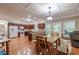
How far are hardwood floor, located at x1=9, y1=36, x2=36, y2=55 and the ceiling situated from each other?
347 mm

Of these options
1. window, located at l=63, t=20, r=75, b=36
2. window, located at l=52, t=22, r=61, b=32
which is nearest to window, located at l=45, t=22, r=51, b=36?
window, located at l=52, t=22, r=61, b=32

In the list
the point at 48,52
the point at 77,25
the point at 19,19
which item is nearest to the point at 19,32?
the point at 19,19

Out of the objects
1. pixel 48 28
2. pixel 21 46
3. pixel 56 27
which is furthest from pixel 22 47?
pixel 56 27

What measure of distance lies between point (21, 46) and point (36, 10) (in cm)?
61

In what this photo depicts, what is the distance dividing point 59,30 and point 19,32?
62 cm

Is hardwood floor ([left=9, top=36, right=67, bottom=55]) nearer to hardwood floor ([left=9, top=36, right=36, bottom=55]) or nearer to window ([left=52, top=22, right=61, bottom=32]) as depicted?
hardwood floor ([left=9, top=36, right=36, bottom=55])

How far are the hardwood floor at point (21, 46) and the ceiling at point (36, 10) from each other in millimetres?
347

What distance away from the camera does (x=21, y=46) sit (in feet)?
5.87

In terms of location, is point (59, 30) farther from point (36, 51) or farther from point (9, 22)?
point (9, 22)

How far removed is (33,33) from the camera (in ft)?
5.83

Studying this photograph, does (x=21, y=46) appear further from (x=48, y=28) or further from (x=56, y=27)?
(x=56, y=27)

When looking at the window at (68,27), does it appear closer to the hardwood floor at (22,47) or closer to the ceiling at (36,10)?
the ceiling at (36,10)

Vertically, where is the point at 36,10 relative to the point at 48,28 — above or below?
above

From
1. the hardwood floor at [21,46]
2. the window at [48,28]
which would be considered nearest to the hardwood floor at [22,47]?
the hardwood floor at [21,46]
